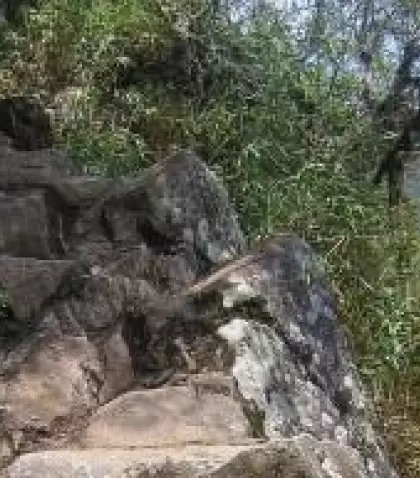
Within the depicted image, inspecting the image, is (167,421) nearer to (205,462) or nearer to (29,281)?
(205,462)

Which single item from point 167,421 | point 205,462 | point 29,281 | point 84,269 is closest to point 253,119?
point 84,269

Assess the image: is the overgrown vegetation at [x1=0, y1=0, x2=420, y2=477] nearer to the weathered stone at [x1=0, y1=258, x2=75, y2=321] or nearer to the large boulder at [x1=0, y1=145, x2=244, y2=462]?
the large boulder at [x1=0, y1=145, x2=244, y2=462]

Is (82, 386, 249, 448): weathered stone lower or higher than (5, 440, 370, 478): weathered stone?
lower

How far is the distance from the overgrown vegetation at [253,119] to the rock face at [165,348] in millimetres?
1469

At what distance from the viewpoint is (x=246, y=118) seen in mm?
8359

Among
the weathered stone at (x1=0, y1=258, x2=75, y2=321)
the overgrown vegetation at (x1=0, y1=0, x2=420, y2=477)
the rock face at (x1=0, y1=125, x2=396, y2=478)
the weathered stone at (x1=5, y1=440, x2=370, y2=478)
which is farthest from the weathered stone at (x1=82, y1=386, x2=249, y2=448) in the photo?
the overgrown vegetation at (x1=0, y1=0, x2=420, y2=477)

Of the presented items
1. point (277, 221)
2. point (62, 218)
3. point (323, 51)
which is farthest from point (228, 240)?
point (323, 51)

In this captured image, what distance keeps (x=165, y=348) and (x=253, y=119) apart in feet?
13.0

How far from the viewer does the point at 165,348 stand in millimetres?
4617

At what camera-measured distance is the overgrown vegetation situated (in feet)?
24.0

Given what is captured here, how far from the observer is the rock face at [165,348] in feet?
12.4

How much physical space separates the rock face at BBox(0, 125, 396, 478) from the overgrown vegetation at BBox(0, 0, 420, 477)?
1.47 metres

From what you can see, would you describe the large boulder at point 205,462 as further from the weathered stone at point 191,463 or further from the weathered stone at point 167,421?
the weathered stone at point 167,421

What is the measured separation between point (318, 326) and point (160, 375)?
0.82 metres
